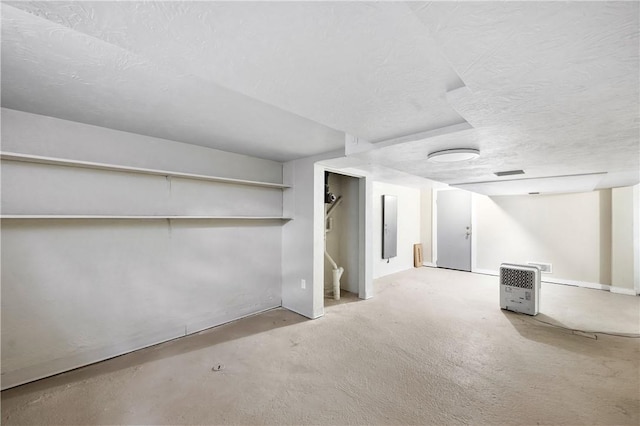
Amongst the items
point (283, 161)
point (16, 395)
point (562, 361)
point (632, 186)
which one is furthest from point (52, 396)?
point (632, 186)

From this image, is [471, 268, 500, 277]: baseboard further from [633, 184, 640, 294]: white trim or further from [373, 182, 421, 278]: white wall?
[633, 184, 640, 294]: white trim

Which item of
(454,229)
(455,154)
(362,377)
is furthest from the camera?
(454,229)

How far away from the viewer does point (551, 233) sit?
510cm

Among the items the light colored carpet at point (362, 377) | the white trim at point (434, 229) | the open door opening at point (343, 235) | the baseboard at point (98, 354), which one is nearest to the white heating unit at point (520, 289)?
the light colored carpet at point (362, 377)

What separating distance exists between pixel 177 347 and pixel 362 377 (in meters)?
1.78

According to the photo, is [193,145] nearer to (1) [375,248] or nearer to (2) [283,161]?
(2) [283,161]

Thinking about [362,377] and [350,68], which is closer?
[350,68]

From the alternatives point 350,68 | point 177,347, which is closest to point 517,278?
point 350,68

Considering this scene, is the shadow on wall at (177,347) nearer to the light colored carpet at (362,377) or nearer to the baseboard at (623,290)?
the light colored carpet at (362,377)

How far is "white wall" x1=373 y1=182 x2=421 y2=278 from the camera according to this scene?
5117 millimetres

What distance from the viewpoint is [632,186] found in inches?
171

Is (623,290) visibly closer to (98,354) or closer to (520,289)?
(520,289)

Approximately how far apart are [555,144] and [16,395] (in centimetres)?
443

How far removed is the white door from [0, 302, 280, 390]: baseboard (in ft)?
17.2
